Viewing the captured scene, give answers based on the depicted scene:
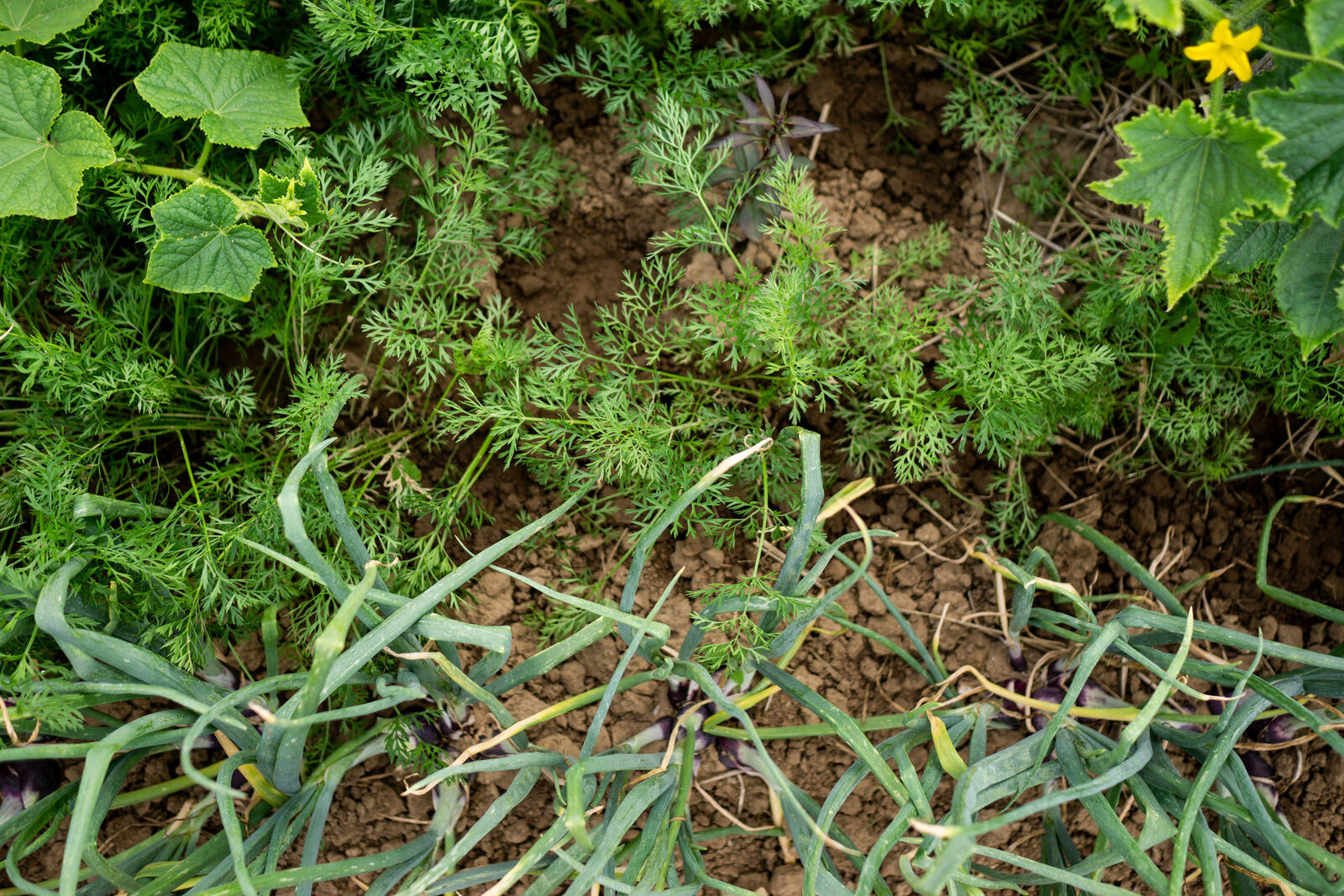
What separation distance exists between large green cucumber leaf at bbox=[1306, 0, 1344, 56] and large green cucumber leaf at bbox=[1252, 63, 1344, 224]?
0.06 meters

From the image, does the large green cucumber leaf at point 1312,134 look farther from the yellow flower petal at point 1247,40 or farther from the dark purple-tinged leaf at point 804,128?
the dark purple-tinged leaf at point 804,128

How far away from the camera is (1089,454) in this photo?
1.75m

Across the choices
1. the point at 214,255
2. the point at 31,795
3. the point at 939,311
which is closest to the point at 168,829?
the point at 31,795

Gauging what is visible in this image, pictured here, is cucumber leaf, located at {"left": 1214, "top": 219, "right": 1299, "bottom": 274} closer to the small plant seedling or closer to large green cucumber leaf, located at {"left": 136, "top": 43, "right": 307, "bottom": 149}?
the small plant seedling

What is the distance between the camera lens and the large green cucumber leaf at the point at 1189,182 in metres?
1.17

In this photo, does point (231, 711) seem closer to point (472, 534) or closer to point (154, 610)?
point (154, 610)

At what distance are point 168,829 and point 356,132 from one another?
126cm

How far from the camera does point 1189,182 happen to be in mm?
1225

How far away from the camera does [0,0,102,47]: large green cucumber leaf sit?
1.42 metres

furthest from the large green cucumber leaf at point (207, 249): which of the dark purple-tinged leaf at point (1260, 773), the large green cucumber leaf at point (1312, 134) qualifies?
the dark purple-tinged leaf at point (1260, 773)

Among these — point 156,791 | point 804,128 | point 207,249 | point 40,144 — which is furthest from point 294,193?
point 156,791

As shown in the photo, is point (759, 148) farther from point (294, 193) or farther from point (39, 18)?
point (39, 18)

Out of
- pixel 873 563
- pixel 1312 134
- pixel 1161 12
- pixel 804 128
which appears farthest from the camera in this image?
pixel 873 563

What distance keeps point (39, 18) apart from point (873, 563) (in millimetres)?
1740
